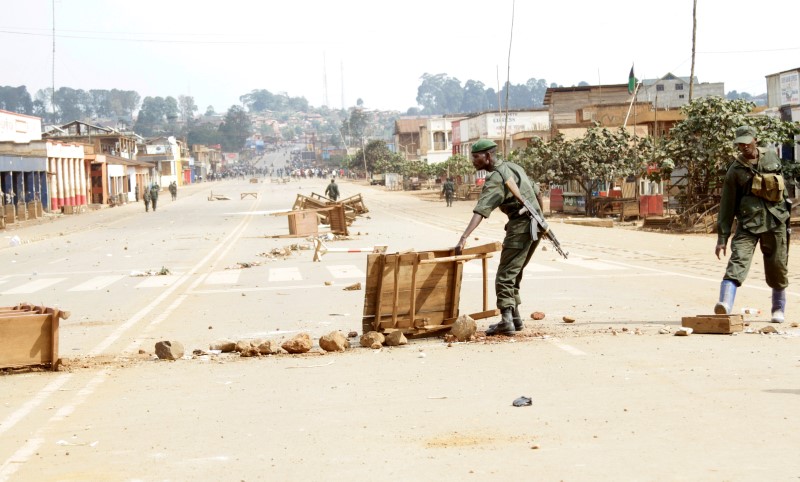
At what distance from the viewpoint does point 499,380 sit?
8.30 m

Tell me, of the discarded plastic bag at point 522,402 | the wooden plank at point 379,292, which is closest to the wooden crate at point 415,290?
the wooden plank at point 379,292

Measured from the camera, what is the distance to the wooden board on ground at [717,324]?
33.4 feet

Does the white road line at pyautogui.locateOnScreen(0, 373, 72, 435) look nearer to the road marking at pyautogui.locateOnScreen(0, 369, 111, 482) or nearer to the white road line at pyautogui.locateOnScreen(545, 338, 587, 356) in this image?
the road marking at pyautogui.locateOnScreen(0, 369, 111, 482)

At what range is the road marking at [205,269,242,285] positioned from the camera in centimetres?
1875

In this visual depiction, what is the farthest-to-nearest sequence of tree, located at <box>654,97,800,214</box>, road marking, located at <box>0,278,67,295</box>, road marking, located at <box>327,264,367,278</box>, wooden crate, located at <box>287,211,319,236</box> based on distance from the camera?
1. wooden crate, located at <box>287,211,319,236</box>
2. tree, located at <box>654,97,800,214</box>
3. road marking, located at <box>327,264,367,278</box>
4. road marking, located at <box>0,278,67,295</box>

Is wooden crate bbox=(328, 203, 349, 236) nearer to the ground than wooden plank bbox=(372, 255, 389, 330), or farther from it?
nearer to the ground

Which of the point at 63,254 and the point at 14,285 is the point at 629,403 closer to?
the point at 14,285

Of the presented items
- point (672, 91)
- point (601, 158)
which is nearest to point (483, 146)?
point (601, 158)

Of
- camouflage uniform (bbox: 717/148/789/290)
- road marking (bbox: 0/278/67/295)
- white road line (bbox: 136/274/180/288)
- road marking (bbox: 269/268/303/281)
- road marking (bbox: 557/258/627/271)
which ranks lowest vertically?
road marking (bbox: 0/278/67/295)

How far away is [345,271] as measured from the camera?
20.2 metres

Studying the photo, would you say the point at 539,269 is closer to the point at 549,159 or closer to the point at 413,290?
the point at 413,290

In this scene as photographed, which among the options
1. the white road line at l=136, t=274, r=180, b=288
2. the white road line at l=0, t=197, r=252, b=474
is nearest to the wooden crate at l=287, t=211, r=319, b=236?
the white road line at l=136, t=274, r=180, b=288

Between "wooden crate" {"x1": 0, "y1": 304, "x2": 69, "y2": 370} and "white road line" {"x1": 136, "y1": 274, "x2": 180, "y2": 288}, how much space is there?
901 centimetres

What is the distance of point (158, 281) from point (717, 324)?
38.3ft
